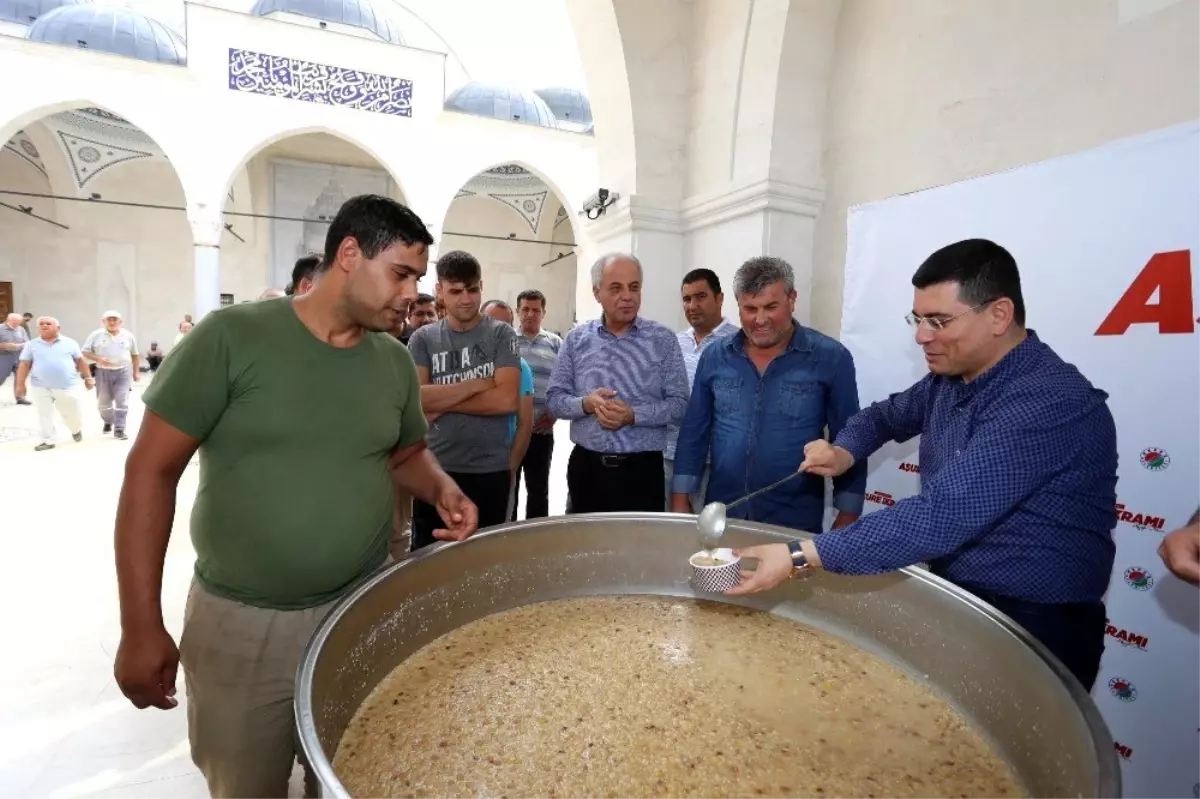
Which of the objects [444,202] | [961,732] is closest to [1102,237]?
[961,732]

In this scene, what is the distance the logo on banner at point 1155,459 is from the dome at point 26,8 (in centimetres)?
2041

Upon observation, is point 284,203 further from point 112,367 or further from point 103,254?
point 112,367

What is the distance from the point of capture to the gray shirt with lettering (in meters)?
2.68

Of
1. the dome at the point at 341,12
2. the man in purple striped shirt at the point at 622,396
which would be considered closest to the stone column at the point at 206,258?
the dome at the point at 341,12

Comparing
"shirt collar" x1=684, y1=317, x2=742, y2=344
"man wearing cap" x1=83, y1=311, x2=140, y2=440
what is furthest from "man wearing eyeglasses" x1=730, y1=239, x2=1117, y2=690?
"man wearing cap" x1=83, y1=311, x2=140, y2=440

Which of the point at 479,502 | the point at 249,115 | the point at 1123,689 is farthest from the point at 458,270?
the point at 249,115

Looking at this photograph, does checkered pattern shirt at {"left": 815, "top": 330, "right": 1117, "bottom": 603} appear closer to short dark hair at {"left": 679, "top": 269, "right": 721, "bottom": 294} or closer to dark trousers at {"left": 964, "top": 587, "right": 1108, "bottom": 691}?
dark trousers at {"left": 964, "top": 587, "right": 1108, "bottom": 691}

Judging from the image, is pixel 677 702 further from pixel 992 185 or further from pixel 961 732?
pixel 992 185

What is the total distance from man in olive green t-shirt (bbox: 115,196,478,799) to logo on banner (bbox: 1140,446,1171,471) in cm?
198

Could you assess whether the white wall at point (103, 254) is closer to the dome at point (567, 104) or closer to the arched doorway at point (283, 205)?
the arched doorway at point (283, 205)

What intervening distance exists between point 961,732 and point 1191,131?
5.33ft

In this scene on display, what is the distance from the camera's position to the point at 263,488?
1211mm

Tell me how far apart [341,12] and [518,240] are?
776 cm

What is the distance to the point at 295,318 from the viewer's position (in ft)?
4.21
